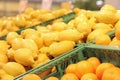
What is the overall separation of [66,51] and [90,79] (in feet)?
1.43

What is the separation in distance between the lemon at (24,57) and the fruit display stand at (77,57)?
14 centimetres

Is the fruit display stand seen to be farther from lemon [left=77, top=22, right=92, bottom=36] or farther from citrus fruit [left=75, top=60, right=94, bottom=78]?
lemon [left=77, top=22, right=92, bottom=36]

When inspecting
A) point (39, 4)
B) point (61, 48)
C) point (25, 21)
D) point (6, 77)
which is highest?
point (39, 4)

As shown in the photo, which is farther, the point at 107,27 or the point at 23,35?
the point at 23,35

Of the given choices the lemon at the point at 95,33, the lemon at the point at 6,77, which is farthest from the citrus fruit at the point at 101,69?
the lemon at the point at 6,77

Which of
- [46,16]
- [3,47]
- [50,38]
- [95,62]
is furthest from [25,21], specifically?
[95,62]

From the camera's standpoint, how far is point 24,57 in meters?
1.73

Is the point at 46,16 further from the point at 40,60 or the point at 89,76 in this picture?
the point at 89,76

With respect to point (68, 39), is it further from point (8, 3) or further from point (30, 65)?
point (8, 3)

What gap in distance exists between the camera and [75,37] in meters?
1.86

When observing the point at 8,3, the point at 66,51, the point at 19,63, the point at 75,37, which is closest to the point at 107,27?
the point at 75,37

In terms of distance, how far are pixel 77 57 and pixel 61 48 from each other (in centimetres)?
13

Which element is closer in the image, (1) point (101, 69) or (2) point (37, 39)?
(1) point (101, 69)

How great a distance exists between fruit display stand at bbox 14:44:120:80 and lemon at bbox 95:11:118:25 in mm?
424
